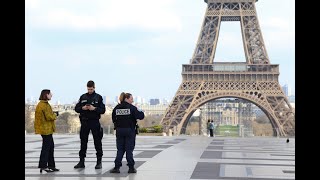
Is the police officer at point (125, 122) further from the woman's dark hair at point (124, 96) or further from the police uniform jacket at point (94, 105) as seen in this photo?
the police uniform jacket at point (94, 105)

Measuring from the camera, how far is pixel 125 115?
9.82 meters

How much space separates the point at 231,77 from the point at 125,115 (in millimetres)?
48663

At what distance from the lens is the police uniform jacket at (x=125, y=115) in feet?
32.1

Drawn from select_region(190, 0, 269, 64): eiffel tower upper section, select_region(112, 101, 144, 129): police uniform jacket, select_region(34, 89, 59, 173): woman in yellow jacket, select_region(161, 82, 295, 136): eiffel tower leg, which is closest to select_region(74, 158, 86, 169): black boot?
select_region(34, 89, 59, 173): woman in yellow jacket

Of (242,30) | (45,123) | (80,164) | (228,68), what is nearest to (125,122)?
(80,164)

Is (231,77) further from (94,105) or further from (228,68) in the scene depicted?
(94,105)

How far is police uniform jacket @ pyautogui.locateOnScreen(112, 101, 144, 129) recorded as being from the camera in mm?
9789

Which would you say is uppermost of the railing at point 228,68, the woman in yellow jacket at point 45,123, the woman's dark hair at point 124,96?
the railing at point 228,68

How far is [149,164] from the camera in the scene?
1109 cm

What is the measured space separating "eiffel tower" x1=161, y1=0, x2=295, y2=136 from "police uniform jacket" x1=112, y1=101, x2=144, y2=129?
41.8 metres

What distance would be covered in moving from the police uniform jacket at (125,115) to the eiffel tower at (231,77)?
41771 millimetres

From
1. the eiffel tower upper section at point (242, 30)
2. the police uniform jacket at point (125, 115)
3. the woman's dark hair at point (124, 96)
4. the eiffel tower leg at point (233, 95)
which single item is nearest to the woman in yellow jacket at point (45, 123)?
the police uniform jacket at point (125, 115)
